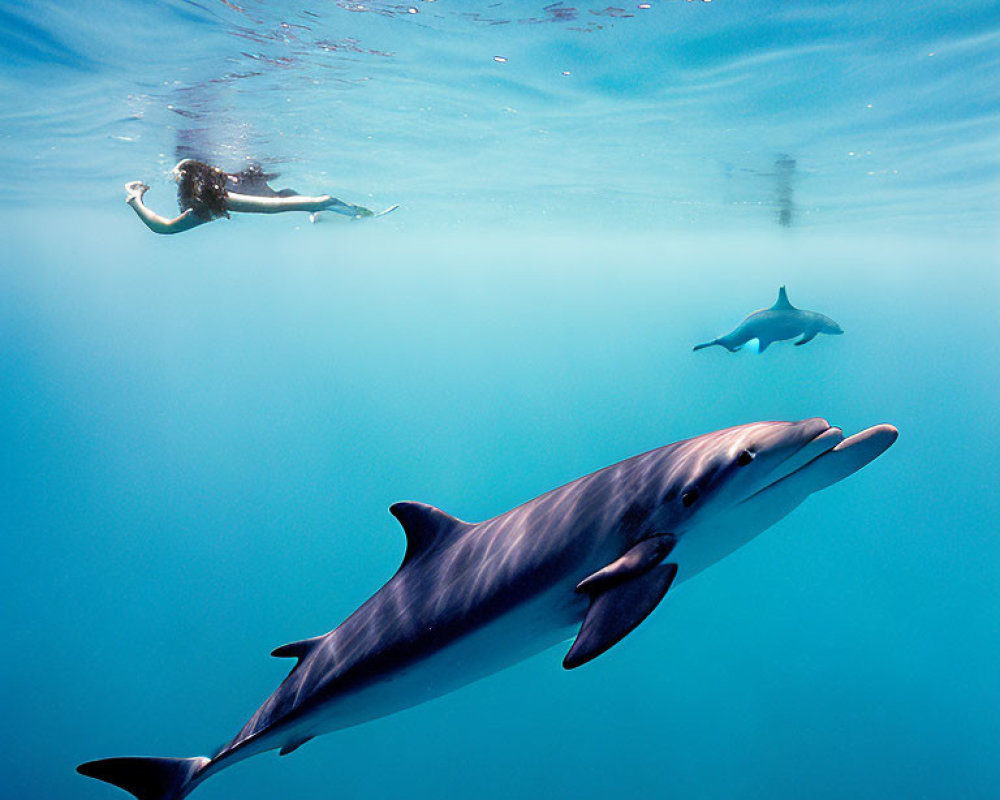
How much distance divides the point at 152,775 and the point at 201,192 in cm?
856

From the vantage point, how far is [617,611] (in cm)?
303

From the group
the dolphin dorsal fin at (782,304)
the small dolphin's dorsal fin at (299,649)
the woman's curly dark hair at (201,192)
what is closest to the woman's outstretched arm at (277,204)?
the woman's curly dark hair at (201,192)

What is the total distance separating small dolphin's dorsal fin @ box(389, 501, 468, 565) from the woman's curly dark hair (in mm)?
7654

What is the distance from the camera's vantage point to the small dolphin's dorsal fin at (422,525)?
4422 mm

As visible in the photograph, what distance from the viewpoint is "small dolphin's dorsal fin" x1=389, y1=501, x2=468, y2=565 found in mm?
4422

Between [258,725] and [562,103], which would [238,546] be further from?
[258,725]

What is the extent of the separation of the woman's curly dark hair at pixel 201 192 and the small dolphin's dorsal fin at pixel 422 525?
7654 mm

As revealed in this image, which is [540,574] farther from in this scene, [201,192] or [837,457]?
[201,192]

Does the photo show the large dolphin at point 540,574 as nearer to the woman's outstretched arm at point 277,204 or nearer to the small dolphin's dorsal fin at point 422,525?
the small dolphin's dorsal fin at point 422,525

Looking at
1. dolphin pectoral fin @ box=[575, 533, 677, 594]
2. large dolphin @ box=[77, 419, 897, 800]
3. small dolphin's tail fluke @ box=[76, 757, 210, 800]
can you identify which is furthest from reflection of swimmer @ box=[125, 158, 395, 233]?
dolphin pectoral fin @ box=[575, 533, 677, 594]

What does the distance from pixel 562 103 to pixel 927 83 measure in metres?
6.25

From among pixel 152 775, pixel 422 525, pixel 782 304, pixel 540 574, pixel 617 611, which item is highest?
pixel 782 304

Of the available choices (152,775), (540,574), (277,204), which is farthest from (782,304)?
(152,775)

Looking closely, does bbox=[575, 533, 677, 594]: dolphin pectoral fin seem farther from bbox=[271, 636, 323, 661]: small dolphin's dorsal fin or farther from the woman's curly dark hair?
the woman's curly dark hair
